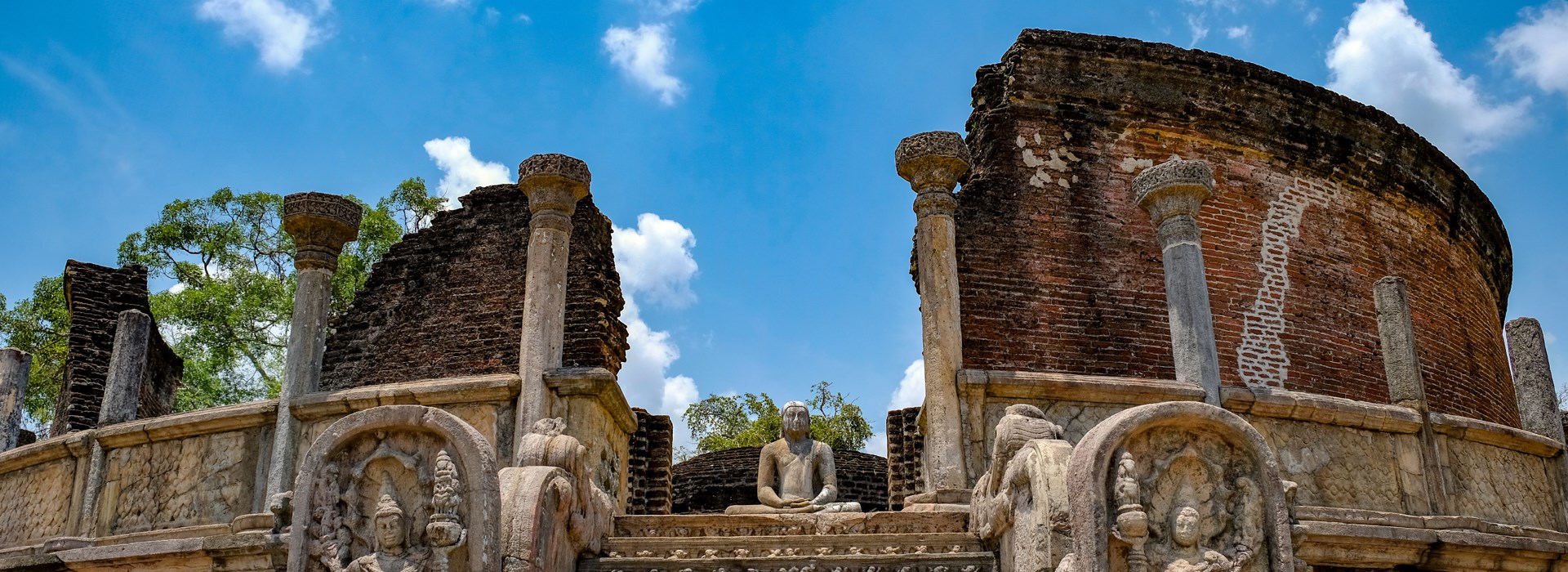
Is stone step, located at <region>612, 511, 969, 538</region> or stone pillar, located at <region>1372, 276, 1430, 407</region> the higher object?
stone pillar, located at <region>1372, 276, 1430, 407</region>

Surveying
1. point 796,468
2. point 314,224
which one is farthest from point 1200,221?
point 314,224

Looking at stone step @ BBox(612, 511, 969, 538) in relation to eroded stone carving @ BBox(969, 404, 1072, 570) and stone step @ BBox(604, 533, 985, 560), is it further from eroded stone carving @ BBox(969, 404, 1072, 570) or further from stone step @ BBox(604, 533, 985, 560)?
eroded stone carving @ BBox(969, 404, 1072, 570)

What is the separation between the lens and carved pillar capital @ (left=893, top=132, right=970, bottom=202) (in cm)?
920

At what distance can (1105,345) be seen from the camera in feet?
39.5

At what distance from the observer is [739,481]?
1681 cm

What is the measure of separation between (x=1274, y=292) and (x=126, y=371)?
10840 mm

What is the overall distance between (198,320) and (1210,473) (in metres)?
21.1

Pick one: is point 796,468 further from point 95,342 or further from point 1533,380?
point 95,342

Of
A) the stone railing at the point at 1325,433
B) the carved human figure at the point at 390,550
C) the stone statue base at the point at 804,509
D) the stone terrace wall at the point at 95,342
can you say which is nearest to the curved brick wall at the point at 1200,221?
the stone railing at the point at 1325,433

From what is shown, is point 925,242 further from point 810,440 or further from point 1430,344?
point 1430,344

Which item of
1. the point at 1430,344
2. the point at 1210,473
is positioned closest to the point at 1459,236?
the point at 1430,344

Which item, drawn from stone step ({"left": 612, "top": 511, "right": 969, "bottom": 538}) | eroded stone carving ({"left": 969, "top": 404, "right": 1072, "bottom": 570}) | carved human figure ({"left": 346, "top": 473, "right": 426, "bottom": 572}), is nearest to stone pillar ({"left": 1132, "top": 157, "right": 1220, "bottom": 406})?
stone step ({"left": 612, "top": 511, "right": 969, "bottom": 538})

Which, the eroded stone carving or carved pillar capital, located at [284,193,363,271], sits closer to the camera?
the eroded stone carving

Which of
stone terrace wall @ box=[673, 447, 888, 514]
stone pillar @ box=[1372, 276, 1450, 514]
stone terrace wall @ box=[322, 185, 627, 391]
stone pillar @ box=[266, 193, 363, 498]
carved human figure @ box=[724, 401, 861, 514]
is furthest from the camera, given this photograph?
stone terrace wall @ box=[673, 447, 888, 514]
